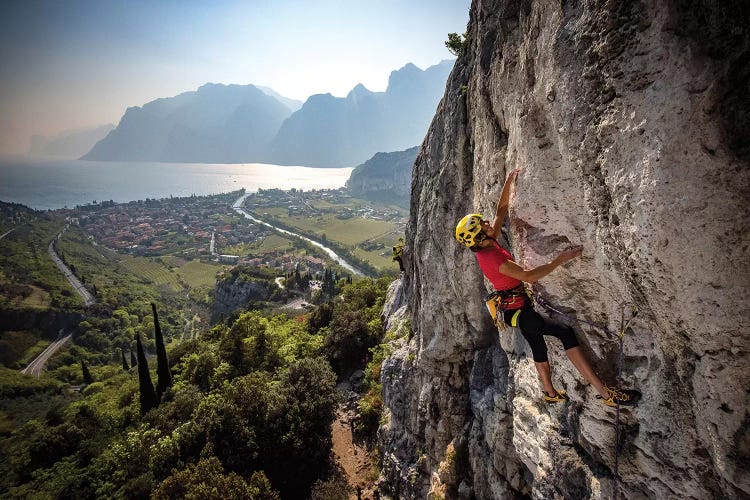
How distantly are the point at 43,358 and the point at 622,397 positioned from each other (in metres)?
104

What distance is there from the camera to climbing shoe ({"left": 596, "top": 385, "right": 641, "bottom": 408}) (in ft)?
15.7

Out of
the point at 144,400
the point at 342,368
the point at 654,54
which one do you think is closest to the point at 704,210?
the point at 654,54

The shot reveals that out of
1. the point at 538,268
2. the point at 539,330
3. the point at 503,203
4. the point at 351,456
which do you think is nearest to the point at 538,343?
the point at 539,330

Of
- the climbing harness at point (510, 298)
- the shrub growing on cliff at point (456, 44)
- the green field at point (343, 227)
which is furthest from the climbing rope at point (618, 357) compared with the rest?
the green field at point (343, 227)

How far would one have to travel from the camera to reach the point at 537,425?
7.00 m

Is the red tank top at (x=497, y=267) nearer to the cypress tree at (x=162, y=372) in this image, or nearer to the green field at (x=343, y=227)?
the cypress tree at (x=162, y=372)

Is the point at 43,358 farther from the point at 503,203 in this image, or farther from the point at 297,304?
the point at 503,203

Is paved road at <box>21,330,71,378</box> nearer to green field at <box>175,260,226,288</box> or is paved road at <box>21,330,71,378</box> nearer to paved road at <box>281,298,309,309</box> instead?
green field at <box>175,260,226,288</box>

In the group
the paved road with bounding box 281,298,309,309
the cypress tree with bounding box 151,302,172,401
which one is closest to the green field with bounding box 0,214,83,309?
the paved road with bounding box 281,298,309,309

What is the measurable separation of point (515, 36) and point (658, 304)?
17.4 ft

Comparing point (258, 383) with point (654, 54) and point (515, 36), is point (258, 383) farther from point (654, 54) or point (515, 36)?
point (654, 54)

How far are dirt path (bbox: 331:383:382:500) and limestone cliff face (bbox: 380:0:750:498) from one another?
36.6 feet

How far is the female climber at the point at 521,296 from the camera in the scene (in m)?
5.08

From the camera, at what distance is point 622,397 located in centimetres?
481
